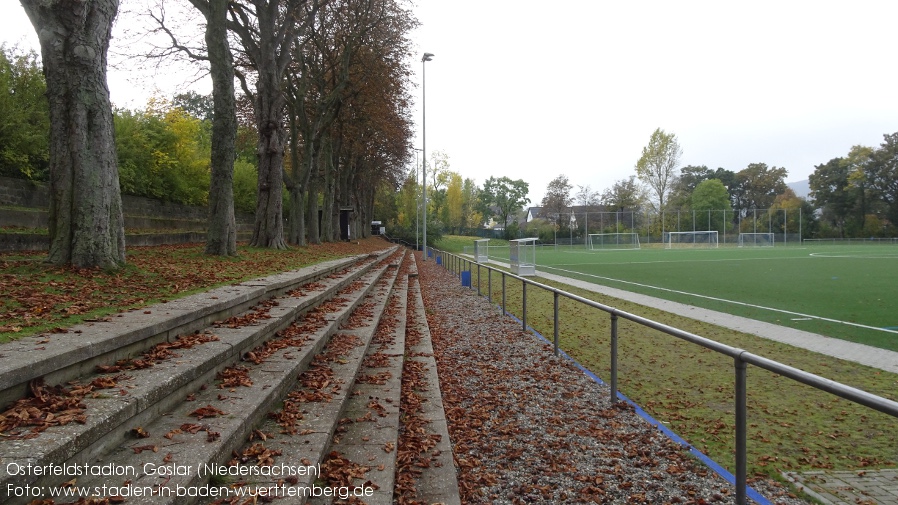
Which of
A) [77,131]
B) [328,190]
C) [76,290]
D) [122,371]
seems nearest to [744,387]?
[122,371]

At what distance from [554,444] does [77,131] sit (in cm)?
665

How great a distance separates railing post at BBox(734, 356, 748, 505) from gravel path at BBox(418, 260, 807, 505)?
0.10 metres

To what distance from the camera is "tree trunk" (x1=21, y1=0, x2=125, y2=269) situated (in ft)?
22.5

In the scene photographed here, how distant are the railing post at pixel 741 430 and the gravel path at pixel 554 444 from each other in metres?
0.10

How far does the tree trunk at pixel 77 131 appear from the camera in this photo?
6.86 metres

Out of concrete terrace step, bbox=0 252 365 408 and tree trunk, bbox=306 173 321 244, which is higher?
tree trunk, bbox=306 173 321 244

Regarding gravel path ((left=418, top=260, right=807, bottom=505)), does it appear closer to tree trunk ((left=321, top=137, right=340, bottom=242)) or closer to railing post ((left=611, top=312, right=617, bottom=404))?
railing post ((left=611, top=312, right=617, bottom=404))

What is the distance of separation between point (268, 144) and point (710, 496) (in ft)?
51.6

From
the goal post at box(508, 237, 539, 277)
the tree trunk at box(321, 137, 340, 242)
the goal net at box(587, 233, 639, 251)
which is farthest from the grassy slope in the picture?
the goal net at box(587, 233, 639, 251)

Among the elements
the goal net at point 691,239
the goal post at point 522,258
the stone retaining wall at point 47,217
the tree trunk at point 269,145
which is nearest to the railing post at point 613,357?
the stone retaining wall at point 47,217

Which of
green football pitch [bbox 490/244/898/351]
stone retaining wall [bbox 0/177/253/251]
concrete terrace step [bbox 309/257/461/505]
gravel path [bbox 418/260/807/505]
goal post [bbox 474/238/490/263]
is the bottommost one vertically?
green football pitch [bbox 490/244/898/351]

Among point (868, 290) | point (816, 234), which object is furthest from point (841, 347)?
point (816, 234)

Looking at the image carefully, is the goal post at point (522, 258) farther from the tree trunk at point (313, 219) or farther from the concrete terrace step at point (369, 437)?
the concrete terrace step at point (369, 437)

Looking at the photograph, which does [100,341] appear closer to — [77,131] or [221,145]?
[77,131]
